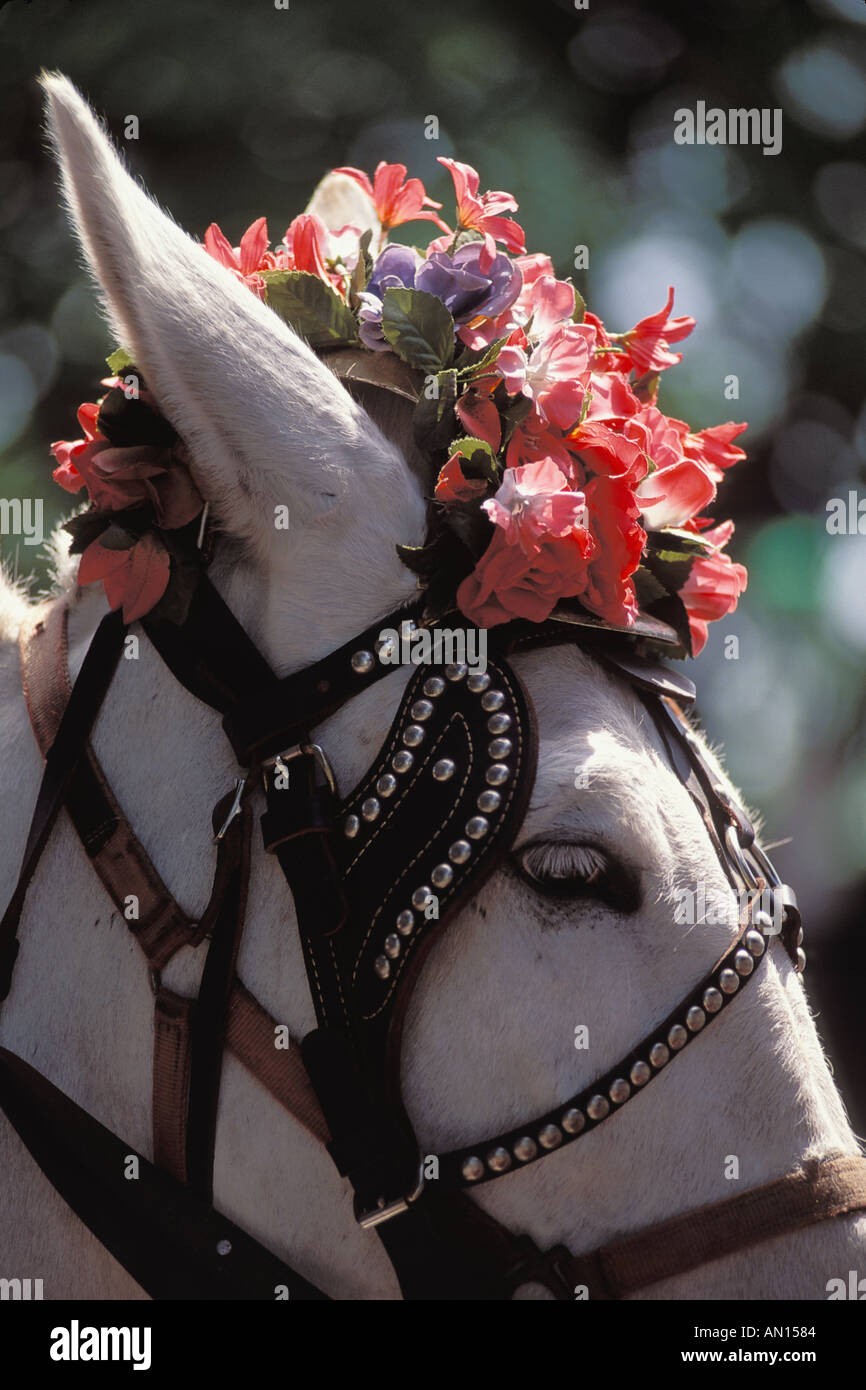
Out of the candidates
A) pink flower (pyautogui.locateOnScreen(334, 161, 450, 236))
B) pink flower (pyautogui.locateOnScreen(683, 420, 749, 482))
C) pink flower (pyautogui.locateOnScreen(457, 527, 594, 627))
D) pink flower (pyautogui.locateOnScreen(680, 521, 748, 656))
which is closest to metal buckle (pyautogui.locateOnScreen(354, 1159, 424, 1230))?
pink flower (pyautogui.locateOnScreen(457, 527, 594, 627))

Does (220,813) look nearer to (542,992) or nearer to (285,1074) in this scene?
(285,1074)

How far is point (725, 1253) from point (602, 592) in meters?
0.95

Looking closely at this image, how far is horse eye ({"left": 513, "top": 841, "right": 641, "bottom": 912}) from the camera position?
164 centimetres

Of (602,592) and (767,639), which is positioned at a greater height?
(767,639)

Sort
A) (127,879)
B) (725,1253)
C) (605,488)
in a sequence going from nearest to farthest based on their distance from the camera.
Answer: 1. (725,1253)
2. (127,879)
3. (605,488)

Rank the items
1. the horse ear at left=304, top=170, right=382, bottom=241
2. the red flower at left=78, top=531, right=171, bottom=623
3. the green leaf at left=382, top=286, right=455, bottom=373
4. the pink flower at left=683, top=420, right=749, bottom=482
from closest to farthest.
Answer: the red flower at left=78, top=531, right=171, bottom=623 → the green leaf at left=382, top=286, right=455, bottom=373 → the pink flower at left=683, top=420, right=749, bottom=482 → the horse ear at left=304, top=170, right=382, bottom=241

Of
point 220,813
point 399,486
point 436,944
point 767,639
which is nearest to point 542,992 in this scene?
point 436,944

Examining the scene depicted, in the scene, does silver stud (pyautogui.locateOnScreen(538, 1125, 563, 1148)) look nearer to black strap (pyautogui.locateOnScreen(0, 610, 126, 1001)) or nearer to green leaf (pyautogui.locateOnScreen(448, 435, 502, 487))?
black strap (pyautogui.locateOnScreen(0, 610, 126, 1001))

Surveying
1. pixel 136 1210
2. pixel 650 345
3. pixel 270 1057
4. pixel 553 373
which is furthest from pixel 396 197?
pixel 136 1210

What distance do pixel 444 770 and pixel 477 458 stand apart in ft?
1.55

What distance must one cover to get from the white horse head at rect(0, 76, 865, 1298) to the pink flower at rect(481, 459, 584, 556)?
0.47 feet

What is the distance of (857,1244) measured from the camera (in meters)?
1.61

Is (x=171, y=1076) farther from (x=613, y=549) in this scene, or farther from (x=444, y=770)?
(x=613, y=549)

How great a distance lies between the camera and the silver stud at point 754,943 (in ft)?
5.53
